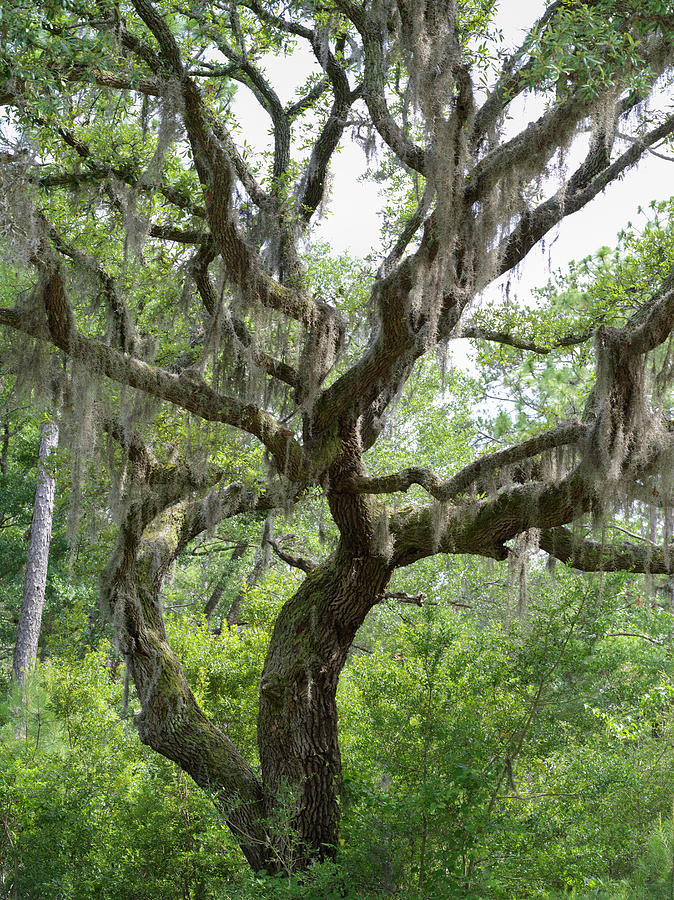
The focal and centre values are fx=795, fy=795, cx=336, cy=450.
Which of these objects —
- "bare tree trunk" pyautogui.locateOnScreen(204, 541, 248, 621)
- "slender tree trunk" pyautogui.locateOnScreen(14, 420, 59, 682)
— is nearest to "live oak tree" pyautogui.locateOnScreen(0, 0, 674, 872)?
"slender tree trunk" pyautogui.locateOnScreen(14, 420, 59, 682)

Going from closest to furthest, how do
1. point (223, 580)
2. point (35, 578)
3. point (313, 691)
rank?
1. point (313, 691)
2. point (35, 578)
3. point (223, 580)

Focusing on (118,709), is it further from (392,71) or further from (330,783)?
(392,71)

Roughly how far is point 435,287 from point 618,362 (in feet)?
3.66

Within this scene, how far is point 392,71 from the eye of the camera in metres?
5.45

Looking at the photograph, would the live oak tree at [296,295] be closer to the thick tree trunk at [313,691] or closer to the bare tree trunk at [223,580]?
the thick tree trunk at [313,691]

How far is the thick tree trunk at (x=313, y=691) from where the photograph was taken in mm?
5566

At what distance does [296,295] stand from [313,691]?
112 inches

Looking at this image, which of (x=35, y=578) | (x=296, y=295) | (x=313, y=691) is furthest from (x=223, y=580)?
(x=296, y=295)

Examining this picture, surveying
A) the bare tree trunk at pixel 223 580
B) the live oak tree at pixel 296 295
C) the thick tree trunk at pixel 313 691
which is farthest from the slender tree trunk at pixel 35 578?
the thick tree trunk at pixel 313 691

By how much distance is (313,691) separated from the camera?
5.79m

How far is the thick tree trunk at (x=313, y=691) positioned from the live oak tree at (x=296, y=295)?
18 mm

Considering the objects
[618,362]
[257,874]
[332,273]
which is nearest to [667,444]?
[618,362]

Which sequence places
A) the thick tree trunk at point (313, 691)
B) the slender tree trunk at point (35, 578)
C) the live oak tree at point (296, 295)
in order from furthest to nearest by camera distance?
the slender tree trunk at point (35, 578), the thick tree trunk at point (313, 691), the live oak tree at point (296, 295)

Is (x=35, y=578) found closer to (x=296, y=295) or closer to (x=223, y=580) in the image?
(x=223, y=580)
